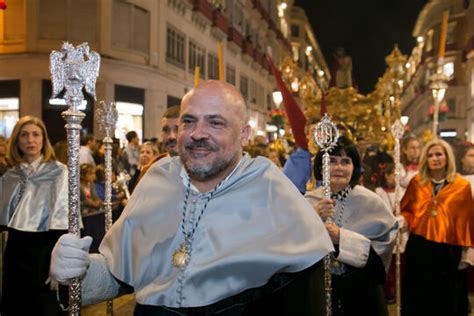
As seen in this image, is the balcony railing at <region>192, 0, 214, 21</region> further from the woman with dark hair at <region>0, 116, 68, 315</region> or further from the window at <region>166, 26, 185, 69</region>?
the woman with dark hair at <region>0, 116, 68, 315</region>

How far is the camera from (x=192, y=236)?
2637 mm

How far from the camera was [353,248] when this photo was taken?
3.66m

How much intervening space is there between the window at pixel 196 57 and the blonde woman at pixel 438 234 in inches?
747

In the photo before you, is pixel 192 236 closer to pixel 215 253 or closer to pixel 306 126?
pixel 215 253

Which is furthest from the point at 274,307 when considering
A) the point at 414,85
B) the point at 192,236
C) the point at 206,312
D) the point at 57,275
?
the point at 414,85

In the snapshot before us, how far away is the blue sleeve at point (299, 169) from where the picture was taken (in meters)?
5.73

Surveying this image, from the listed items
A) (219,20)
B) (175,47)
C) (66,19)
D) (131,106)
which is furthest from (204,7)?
(66,19)

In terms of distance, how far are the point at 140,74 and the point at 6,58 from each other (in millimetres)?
4426

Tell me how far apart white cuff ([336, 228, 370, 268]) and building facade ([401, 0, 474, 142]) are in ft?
24.6

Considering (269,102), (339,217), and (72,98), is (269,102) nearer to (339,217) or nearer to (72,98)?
(339,217)

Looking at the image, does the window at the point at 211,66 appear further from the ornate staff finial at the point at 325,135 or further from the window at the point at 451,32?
the window at the point at 451,32

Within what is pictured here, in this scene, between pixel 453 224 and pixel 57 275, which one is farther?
pixel 453 224

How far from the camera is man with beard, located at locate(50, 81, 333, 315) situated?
250cm

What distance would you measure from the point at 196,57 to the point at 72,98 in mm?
23750
